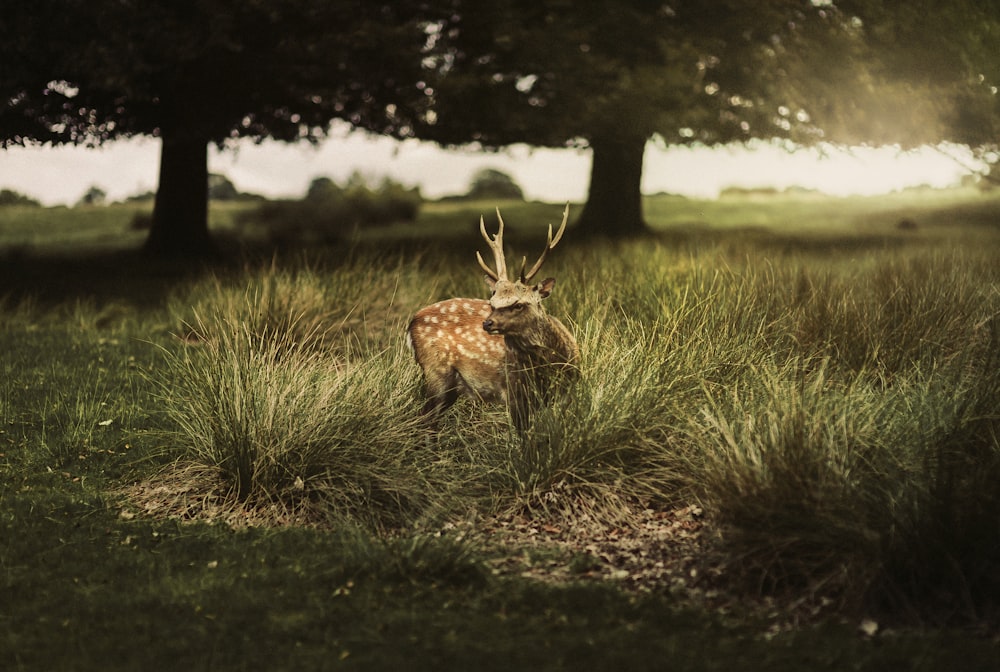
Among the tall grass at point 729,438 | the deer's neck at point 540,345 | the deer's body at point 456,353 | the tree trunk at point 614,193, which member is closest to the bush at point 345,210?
the tree trunk at point 614,193

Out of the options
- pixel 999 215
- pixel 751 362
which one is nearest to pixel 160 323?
pixel 751 362

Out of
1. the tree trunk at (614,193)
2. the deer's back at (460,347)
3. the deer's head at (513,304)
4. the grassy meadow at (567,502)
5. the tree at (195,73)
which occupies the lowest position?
the grassy meadow at (567,502)

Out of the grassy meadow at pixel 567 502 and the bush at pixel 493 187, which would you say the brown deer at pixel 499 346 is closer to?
the grassy meadow at pixel 567 502

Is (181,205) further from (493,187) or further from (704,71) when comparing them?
(493,187)

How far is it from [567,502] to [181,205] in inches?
534

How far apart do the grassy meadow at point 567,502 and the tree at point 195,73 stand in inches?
250

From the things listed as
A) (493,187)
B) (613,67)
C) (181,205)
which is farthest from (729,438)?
(493,187)

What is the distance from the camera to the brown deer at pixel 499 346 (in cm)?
609

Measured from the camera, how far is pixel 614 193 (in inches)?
789

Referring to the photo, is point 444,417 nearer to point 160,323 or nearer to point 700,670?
point 700,670

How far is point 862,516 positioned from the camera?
16.1 ft

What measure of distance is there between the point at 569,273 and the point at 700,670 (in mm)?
6867

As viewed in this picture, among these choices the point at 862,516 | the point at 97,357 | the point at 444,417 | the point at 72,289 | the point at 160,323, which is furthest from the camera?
the point at 72,289

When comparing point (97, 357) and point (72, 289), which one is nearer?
point (97, 357)
